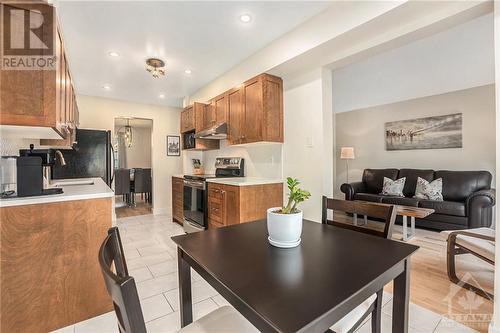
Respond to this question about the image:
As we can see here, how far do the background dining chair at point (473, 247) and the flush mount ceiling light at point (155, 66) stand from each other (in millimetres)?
3904

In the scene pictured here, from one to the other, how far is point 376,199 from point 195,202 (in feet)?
10.8

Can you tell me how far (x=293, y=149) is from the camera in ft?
9.88

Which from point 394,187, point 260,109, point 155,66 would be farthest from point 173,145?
point 394,187

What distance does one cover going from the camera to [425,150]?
14.7 ft

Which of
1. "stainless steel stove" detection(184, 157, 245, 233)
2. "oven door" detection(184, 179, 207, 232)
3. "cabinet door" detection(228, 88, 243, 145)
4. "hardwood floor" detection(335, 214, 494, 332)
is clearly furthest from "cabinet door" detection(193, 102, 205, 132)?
"hardwood floor" detection(335, 214, 494, 332)

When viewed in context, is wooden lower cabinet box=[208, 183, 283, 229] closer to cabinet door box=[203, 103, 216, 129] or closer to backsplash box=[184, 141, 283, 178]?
backsplash box=[184, 141, 283, 178]

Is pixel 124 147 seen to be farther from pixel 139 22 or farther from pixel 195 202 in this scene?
pixel 139 22

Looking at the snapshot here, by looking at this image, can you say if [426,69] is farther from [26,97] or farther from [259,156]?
[26,97]

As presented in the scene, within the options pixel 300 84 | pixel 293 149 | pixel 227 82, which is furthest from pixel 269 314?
pixel 227 82

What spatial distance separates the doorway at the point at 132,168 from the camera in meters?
6.05

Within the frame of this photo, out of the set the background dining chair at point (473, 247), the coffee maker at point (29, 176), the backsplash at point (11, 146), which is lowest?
the background dining chair at point (473, 247)

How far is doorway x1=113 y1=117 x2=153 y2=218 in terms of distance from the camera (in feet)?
19.8

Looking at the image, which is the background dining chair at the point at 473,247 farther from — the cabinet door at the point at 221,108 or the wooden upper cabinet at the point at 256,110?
the cabinet door at the point at 221,108

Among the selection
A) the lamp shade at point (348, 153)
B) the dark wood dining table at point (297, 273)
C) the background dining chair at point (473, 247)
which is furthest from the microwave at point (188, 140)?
the background dining chair at point (473, 247)
